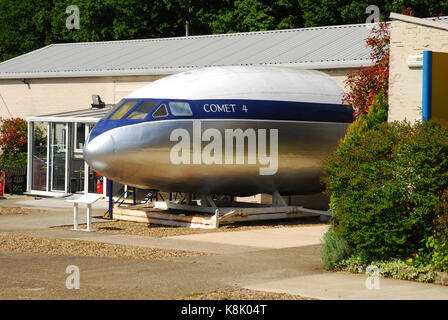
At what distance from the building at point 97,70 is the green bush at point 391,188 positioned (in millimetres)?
11932

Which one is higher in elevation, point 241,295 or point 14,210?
point 14,210

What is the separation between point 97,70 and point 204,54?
4512 millimetres

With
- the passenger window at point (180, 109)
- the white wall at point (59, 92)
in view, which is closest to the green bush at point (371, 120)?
the passenger window at point (180, 109)

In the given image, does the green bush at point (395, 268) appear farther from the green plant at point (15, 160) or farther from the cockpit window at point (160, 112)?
the green plant at point (15, 160)

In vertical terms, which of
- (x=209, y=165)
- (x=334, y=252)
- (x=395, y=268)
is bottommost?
(x=395, y=268)

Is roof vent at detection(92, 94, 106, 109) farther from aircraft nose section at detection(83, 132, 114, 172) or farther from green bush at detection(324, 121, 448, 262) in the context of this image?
green bush at detection(324, 121, 448, 262)

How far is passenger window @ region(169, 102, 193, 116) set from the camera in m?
20.3

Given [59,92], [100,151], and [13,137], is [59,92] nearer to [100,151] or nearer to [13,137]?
[13,137]

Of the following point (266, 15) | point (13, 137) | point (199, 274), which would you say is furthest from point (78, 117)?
point (266, 15)

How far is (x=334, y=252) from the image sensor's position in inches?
528

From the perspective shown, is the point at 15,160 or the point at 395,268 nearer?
the point at 395,268
